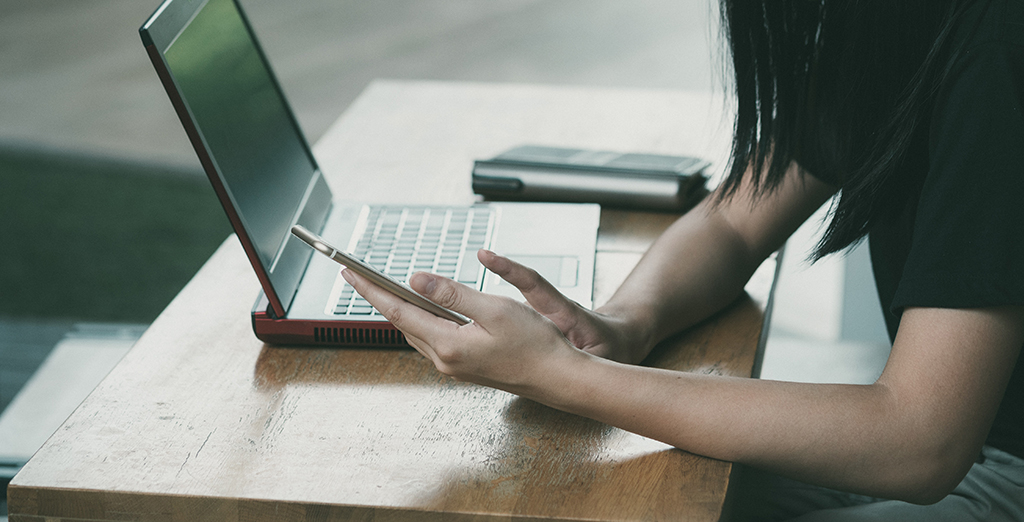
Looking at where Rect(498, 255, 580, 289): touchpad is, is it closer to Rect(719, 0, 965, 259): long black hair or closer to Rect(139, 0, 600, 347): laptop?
Rect(139, 0, 600, 347): laptop

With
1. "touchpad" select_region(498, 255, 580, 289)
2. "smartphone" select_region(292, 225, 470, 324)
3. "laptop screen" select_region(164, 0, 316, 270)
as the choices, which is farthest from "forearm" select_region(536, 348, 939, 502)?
"laptop screen" select_region(164, 0, 316, 270)

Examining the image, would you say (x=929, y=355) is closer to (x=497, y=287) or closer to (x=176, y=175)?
(x=497, y=287)

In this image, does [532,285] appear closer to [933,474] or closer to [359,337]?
[359,337]

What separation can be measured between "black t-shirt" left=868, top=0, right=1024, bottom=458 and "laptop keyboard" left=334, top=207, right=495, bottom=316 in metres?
0.42

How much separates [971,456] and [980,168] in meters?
0.22

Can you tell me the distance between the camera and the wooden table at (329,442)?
1.96ft

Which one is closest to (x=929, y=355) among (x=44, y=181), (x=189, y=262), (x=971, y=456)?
(x=971, y=456)

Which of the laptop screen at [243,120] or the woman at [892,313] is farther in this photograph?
the laptop screen at [243,120]

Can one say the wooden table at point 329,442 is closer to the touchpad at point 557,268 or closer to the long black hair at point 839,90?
the touchpad at point 557,268

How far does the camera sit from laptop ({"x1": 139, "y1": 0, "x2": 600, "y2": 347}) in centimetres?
74

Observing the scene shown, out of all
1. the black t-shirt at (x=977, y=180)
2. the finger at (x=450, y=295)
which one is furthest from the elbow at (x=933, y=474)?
the finger at (x=450, y=295)

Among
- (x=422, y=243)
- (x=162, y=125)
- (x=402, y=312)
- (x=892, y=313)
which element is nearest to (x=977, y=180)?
(x=892, y=313)

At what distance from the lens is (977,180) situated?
0.61 metres

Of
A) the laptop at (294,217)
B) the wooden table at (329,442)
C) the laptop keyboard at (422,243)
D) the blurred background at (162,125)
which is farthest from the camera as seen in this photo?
the blurred background at (162,125)
